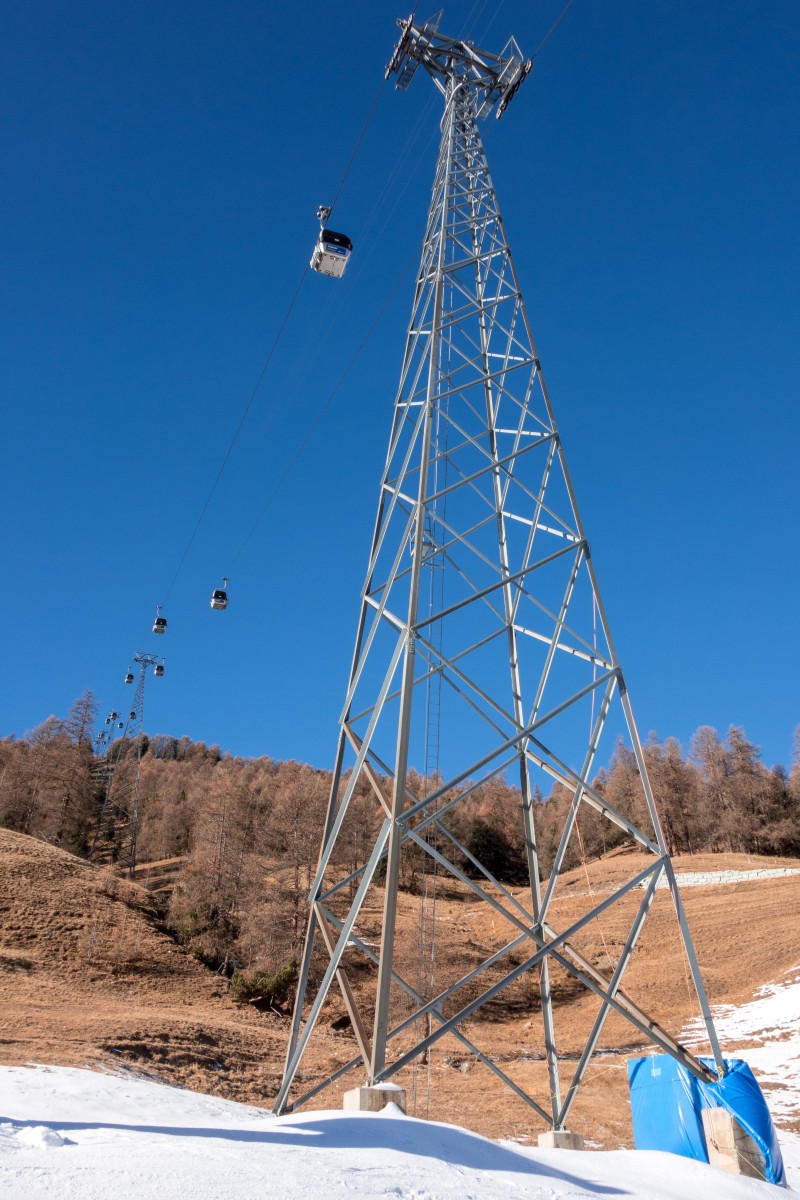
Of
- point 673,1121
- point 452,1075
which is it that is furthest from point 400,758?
point 452,1075

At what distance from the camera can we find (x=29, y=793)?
2435 inches

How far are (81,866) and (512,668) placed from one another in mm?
39699

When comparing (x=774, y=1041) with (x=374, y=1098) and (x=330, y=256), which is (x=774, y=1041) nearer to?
(x=374, y=1098)

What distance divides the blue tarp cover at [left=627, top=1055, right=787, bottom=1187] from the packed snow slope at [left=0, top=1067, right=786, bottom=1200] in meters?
0.70

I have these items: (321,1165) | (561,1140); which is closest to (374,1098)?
(321,1165)

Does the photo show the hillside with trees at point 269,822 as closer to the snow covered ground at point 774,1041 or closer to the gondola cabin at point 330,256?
the snow covered ground at point 774,1041

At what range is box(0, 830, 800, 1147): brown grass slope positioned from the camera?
18.0 meters

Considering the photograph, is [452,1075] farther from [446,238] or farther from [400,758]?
[446,238]

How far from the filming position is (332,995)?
33.2 metres

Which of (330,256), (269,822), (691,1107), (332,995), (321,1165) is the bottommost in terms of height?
(332,995)

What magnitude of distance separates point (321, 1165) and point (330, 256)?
1336 centimetres

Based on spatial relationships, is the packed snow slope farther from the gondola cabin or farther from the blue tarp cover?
the gondola cabin

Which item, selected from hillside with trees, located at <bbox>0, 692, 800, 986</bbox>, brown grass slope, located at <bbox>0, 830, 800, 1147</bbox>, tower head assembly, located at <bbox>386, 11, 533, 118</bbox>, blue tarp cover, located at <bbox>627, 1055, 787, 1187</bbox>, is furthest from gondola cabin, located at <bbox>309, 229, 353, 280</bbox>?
hillside with trees, located at <bbox>0, 692, 800, 986</bbox>

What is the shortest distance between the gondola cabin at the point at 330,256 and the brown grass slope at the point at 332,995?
1417 cm
